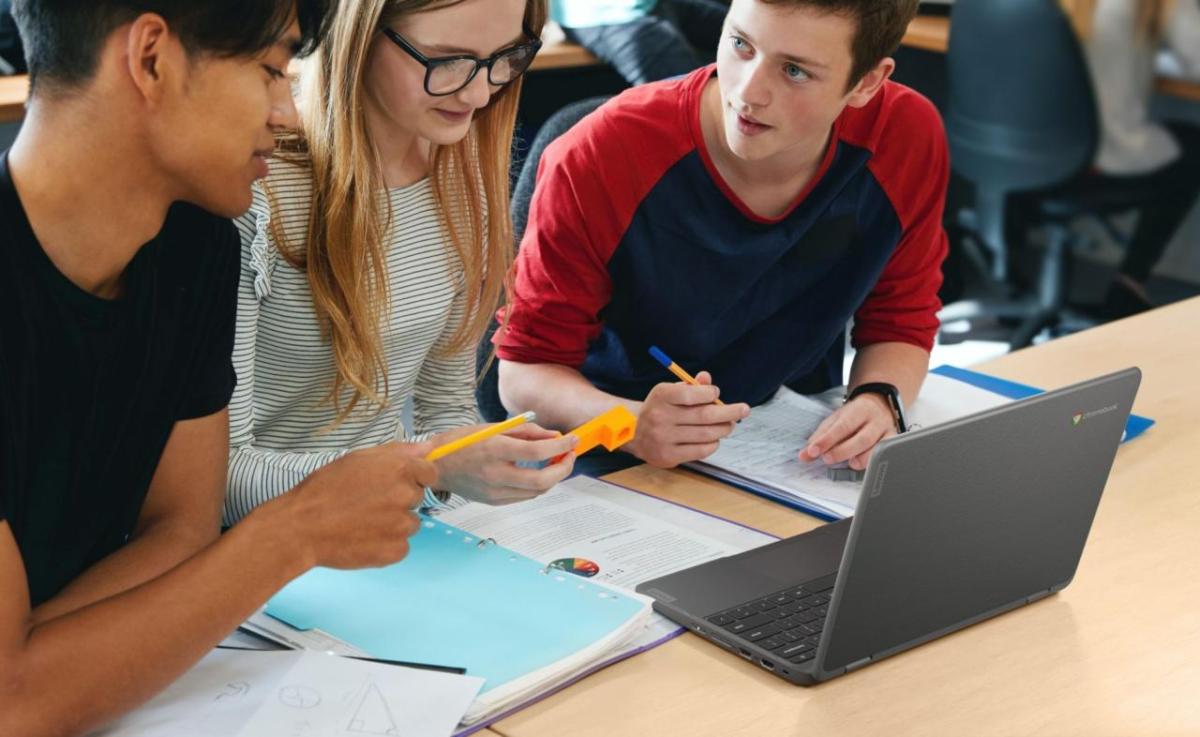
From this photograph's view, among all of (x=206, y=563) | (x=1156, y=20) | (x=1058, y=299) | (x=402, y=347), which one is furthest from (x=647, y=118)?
(x=1058, y=299)

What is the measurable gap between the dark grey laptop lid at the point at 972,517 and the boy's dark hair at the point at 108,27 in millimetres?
538

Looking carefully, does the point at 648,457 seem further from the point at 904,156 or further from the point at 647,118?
the point at 904,156

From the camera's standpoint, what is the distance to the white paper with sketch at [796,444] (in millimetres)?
1406

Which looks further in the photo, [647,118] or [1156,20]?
[1156,20]

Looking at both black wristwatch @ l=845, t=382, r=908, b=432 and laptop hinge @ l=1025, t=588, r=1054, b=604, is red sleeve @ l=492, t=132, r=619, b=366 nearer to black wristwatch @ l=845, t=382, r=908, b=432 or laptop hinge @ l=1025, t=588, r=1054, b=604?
black wristwatch @ l=845, t=382, r=908, b=432

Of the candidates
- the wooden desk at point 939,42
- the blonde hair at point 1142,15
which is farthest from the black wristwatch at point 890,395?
the wooden desk at point 939,42

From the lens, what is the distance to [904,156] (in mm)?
1718

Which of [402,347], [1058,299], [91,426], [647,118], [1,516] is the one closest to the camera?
[1,516]

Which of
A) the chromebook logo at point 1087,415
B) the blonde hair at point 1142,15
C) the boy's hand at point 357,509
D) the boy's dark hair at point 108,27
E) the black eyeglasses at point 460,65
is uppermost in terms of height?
the boy's dark hair at point 108,27

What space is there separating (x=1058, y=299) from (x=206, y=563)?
9.88 ft

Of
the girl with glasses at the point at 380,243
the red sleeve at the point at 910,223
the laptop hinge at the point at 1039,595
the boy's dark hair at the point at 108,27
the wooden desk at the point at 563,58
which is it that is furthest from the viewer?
the wooden desk at the point at 563,58

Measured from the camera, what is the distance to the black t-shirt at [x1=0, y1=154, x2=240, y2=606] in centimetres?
101

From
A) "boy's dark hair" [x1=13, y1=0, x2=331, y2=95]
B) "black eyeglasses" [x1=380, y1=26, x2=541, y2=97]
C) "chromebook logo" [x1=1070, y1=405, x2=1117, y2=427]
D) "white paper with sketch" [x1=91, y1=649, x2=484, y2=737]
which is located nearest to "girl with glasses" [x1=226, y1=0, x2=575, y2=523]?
"black eyeglasses" [x1=380, y1=26, x2=541, y2=97]

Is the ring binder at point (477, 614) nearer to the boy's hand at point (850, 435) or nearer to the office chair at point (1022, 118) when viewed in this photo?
the boy's hand at point (850, 435)
